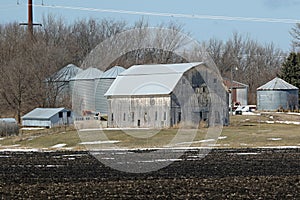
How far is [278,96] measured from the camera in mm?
91125

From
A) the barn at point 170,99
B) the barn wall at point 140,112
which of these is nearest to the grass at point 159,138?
the barn at point 170,99

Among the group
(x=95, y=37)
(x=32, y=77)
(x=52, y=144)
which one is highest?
(x=95, y=37)

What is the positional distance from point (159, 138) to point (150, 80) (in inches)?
515

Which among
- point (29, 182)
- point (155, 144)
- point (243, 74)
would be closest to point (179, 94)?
point (155, 144)

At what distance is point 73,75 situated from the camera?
78.8 m

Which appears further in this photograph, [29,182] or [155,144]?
[155,144]

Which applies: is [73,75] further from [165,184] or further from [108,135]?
[165,184]

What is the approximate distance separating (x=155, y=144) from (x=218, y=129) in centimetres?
1340

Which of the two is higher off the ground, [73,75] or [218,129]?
[73,75]

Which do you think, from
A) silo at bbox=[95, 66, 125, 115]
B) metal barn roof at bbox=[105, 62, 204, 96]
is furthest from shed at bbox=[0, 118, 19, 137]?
silo at bbox=[95, 66, 125, 115]

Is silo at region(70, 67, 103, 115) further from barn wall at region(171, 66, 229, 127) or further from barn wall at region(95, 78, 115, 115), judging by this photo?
barn wall at region(171, 66, 229, 127)

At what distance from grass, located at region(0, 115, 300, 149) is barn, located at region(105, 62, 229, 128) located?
2578 millimetres

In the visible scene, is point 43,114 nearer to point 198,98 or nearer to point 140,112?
point 140,112

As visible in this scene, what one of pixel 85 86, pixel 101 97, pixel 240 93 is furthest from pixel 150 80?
pixel 240 93
